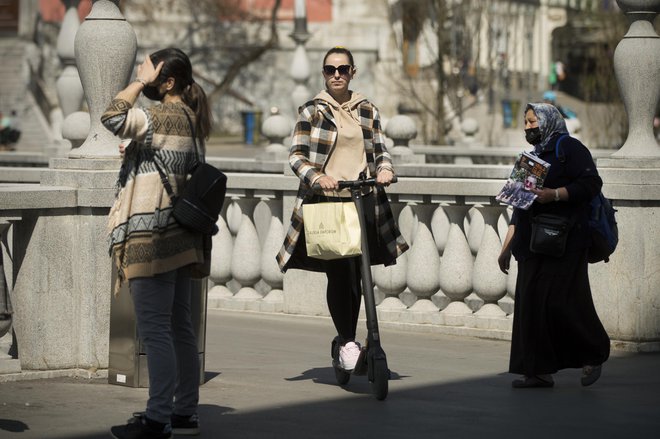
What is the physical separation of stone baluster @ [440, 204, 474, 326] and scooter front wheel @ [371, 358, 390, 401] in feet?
10.1

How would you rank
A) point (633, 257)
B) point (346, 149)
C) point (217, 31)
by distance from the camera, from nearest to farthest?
1. point (346, 149)
2. point (633, 257)
3. point (217, 31)

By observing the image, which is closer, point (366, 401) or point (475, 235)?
point (366, 401)

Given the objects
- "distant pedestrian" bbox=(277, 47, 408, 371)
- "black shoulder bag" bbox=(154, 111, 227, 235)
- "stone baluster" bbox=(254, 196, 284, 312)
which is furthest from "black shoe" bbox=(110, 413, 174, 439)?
"stone baluster" bbox=(254, 196, 284, 312)

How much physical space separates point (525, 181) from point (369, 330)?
47.7 inches

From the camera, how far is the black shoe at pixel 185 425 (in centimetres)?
763

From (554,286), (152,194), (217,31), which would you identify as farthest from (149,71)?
(217,31)

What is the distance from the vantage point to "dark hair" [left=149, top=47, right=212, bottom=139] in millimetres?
7371

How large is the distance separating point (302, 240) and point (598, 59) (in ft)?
82.6

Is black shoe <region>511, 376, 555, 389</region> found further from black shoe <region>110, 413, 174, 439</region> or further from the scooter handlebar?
black shoe <region>110, 413, 174, 439</region>

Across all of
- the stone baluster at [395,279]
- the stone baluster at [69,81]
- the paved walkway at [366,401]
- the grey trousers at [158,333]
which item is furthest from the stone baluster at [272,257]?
the stone baluster at [69,81]

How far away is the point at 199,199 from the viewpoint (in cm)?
724

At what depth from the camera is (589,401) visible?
8.98 m

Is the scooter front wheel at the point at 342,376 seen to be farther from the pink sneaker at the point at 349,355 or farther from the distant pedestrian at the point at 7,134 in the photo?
the distant pedestrian at the point at 7,134

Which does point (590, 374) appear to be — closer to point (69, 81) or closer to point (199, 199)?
point (199, 199)
